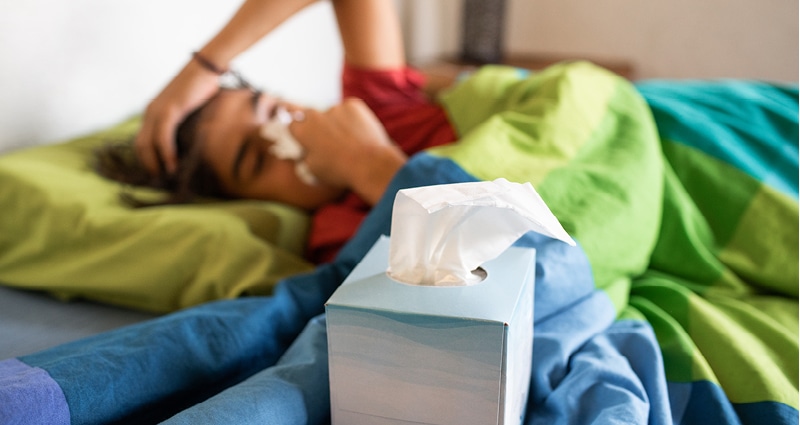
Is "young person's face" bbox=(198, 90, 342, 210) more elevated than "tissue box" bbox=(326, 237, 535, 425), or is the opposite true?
"tissue box" bbox=(326, 237, 535, 425)

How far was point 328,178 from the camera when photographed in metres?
0.94

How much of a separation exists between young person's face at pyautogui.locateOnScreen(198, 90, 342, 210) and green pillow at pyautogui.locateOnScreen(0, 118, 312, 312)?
0.16 ft

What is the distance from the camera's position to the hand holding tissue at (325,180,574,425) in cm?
41

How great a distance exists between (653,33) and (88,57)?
5.35 ft

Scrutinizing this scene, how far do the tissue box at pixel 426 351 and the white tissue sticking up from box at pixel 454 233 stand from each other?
14mm

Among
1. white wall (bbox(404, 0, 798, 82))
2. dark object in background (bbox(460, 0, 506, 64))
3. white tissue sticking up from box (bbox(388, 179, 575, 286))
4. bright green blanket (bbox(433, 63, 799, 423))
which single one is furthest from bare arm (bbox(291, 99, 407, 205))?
white wall (bbox(404, 0, 798, 82))

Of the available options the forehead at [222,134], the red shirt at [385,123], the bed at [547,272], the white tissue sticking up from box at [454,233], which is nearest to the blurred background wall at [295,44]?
the bed at [547,272]

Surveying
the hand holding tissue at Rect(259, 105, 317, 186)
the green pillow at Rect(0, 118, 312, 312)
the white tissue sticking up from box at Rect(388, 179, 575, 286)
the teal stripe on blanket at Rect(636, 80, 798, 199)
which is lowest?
the green pillow at Rect(0, 118, 312, 312)

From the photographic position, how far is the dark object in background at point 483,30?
212 cm

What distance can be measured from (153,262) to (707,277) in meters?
0.64

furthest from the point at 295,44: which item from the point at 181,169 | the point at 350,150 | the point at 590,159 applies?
the point at 590,159

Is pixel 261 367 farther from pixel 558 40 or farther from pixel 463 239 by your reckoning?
pixel 558 40

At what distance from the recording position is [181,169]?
3.30ft

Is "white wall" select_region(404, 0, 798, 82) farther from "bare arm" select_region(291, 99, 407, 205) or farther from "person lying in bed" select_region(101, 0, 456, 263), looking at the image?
"bare arm" select_region(291, 99, 407, 205)
